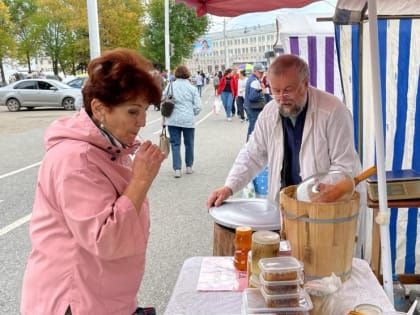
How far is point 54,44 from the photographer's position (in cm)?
3288

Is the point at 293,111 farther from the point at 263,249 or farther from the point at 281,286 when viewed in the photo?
the point at 281,286

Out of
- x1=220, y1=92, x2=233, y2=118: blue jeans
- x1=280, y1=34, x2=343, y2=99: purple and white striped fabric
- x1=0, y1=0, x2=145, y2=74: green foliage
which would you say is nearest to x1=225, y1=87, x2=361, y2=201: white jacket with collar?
x1=280, y1=34, x2=343, y2=99: purple and white striped fabric

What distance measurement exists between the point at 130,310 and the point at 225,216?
68 centimetres

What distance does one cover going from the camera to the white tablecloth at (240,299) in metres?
1.33

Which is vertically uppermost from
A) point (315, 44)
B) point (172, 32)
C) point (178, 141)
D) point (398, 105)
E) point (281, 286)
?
point (172, 32)

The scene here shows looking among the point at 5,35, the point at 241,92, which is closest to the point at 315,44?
the point at 241,92

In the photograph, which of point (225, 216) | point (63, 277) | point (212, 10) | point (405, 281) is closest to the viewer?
point (63, 277)

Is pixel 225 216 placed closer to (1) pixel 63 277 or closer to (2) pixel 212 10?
(1) pixel 63 277

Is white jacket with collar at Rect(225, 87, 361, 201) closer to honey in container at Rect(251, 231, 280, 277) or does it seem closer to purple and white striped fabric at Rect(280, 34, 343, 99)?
honey in container at Rect(251, 231, 280, 277)

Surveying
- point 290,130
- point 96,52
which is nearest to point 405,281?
point 290,130

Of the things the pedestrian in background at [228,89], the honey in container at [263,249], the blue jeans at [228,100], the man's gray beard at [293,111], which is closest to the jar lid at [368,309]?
the honey in container at [263,249]

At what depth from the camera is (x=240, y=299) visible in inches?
57.9

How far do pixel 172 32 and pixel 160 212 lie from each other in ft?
101

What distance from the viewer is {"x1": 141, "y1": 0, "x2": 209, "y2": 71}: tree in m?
33.9
